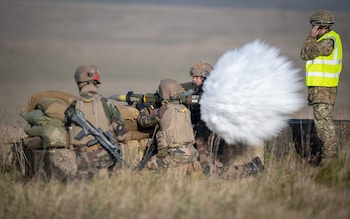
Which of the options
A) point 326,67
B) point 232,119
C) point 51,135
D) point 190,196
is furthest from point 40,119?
point 326,67

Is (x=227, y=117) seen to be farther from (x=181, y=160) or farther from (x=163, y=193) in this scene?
(x=163, y=193)

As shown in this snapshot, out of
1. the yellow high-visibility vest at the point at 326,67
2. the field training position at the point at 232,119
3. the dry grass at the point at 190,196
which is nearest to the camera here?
the dry grass at the point at 190,196

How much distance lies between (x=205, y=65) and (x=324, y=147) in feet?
7.21

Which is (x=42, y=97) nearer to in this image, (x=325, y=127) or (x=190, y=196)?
(x=190, y=196)

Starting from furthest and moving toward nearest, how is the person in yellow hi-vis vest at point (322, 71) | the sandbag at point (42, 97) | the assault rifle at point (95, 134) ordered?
the sandbag at point (42, 97), the person in yellow hi-vis vest at point (322, 71), the assault rifle at point (95, 134)

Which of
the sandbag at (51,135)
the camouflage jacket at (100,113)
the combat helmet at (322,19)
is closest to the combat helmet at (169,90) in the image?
the camouflage jacket at (100,113)

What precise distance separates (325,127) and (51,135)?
412cm

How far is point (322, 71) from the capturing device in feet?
36.2

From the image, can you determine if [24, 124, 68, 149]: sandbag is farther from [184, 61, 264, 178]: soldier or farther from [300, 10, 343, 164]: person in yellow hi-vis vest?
→ [300, 10, 343, 164]: person in yellow hi-vis vest

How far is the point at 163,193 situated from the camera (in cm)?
855

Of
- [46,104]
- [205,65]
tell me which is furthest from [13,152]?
[205,65]

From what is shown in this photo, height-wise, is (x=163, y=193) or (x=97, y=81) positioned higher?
(x=97, y=81)

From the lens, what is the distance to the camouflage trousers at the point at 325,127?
10664mm

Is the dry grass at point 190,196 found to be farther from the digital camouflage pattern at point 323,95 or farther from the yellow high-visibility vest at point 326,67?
the yellow high-visibility vest at point 326,67
